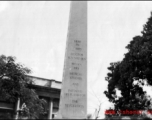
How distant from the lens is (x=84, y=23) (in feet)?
38.2

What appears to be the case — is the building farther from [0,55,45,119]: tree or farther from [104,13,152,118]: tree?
[104,13,152,118]: tree

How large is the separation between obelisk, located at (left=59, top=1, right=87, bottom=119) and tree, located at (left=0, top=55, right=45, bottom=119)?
11603 millimetres

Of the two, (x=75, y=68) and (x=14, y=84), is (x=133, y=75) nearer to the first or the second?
(x=14, y=84)

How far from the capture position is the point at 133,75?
21.1m

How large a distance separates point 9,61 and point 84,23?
40.8ft

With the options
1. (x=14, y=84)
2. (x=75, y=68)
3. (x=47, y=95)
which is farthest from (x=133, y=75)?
(x=47, y=95)

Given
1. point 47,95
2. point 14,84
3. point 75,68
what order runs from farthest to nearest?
point 47,95 → point 14,84 → point 75,68

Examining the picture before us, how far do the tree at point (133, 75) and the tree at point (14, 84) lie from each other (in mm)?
7655

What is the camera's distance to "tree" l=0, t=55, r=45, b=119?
2144cm

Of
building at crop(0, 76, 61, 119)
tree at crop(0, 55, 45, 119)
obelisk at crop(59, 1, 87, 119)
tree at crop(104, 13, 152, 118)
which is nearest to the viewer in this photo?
obelisk at crop(59, 1, 87, 119)

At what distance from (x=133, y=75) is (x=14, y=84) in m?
10.3

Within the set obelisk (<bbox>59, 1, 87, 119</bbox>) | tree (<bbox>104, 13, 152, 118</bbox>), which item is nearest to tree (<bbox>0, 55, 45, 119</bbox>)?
tree (<bbox>104, 13, 152, 118</bbox>)

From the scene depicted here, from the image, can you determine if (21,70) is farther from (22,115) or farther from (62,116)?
(62,116)

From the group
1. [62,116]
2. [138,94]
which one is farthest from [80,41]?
[138,94]
